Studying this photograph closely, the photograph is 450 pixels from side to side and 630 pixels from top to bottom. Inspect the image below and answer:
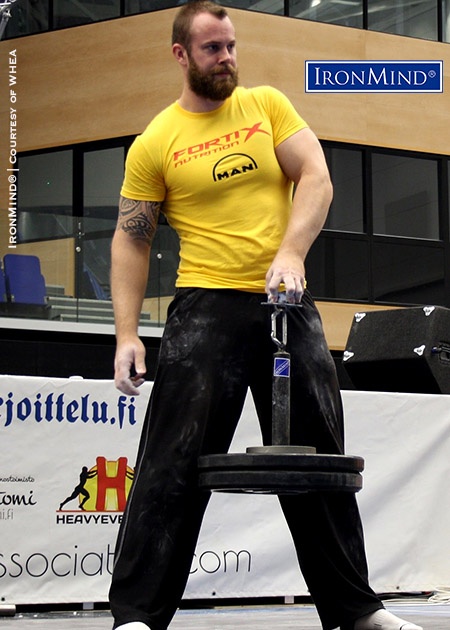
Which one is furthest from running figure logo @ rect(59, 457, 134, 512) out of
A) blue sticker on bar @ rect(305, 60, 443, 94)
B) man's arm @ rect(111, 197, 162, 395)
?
blue sticker on bar @ rect(305, 60, 443, 94)

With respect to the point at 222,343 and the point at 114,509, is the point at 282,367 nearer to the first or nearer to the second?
the point at 222,343

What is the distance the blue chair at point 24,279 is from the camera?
Answer: 641 inches

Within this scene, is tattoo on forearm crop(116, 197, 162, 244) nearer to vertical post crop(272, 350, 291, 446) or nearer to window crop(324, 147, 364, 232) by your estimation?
vertical post crop(272, 350, 291, 446)

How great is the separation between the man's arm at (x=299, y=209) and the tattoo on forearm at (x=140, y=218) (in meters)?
0.45

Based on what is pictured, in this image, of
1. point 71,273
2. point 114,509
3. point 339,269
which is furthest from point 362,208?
point 114,509

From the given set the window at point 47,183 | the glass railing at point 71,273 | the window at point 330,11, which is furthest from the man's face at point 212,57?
the window at point 330,11

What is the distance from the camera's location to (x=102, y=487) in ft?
22.5

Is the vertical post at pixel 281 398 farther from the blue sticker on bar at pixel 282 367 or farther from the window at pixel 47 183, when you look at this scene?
the window at pixel 47 183

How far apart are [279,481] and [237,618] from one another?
3.10 meters

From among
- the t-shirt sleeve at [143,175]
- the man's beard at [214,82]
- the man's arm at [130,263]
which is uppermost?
the man's beard at [214,82]

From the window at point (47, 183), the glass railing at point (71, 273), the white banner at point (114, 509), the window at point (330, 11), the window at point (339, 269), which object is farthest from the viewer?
the window at point (330, 11)

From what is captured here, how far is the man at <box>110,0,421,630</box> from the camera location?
3.64m

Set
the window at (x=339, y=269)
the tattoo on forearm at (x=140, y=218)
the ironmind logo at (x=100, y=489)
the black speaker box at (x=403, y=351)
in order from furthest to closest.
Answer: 1. the window at (x=339, y=269)
2. the black speaker box at (x=403, y=351)
3. the ironmind logo at (x=100, y=489)
4. the tattoo on forearm at (x=140, y=218)

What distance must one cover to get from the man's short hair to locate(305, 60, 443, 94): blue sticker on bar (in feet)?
18.3
